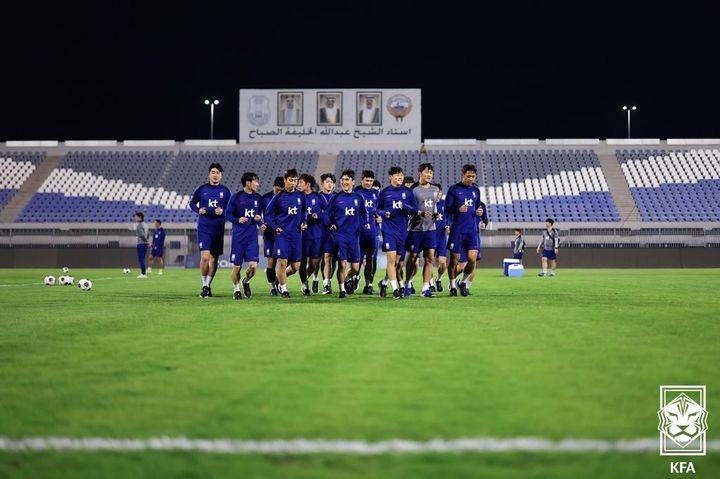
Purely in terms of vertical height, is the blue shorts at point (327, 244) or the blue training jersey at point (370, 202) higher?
the blue training jersey at point (370, 202)

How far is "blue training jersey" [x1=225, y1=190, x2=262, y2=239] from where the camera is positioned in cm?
1357

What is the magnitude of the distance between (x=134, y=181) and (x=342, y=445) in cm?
4955

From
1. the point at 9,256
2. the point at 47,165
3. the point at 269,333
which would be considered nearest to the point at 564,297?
the point at 269,333

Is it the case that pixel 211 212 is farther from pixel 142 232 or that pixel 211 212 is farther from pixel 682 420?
pixel 142 232

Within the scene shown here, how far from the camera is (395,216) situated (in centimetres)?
1348

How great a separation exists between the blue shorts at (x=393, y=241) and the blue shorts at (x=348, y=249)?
830mm

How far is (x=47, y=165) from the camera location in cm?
5259

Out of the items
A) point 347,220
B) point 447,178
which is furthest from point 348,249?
point 447,178

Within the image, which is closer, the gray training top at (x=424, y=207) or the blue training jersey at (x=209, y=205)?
the blue training jersey at (x=209, y=205)

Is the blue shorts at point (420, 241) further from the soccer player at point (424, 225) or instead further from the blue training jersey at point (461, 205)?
the blue training jersey at point (461, 205)

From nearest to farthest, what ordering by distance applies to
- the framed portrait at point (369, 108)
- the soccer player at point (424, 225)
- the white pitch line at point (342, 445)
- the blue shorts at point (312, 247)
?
1. the white pitch line at point (342, 445)
2. the soccer player at point (424, 225)
3. the blue shorts at point (312, 247)
4. the framed portrait at point (369, 108)

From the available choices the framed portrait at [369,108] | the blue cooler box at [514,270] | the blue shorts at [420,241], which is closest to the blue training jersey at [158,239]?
the blue cooler box at [514,270]

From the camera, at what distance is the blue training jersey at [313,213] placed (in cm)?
1532

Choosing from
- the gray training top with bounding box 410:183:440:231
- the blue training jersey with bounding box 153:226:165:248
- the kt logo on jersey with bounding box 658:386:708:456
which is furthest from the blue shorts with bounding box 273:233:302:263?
the blue training jersey with bounding box 153:226:165:248
